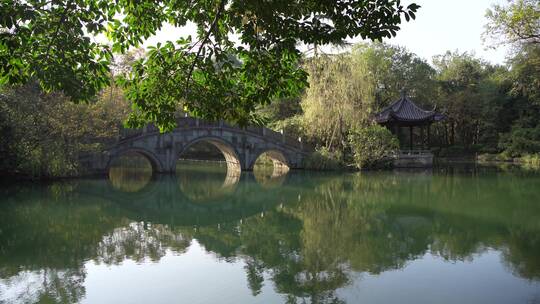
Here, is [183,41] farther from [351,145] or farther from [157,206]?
[351,145]

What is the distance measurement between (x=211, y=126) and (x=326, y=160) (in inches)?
221

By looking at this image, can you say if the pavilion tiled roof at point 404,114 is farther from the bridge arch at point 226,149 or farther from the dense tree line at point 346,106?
the bridge arch at point 226,149

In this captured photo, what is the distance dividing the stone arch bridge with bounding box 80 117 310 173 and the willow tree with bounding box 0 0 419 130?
44.0 ft

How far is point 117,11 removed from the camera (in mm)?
4656

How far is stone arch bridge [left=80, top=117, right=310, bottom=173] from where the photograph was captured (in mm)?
18422

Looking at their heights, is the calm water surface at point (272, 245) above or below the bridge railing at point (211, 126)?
below

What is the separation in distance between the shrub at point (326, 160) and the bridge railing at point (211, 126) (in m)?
1.12

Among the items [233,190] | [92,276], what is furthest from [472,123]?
[92,276]

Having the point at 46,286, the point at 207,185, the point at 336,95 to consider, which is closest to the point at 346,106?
the point at 336,95

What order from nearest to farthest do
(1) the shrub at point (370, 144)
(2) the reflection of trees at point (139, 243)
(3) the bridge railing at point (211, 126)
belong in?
(2) the reflection of trees at point (139, 243), (3) the bridge railing at point (211, 126), (1) the shrub at point (370, 144)

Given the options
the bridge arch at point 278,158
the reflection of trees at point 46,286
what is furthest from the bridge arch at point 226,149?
the reflection of trees at point 46,286

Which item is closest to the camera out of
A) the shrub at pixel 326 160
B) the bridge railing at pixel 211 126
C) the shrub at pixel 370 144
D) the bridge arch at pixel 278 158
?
the bridge railing at pixel 211 126

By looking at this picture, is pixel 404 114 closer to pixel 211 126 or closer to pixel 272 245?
pixel 211 126

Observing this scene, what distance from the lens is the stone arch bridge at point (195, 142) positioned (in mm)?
18422
